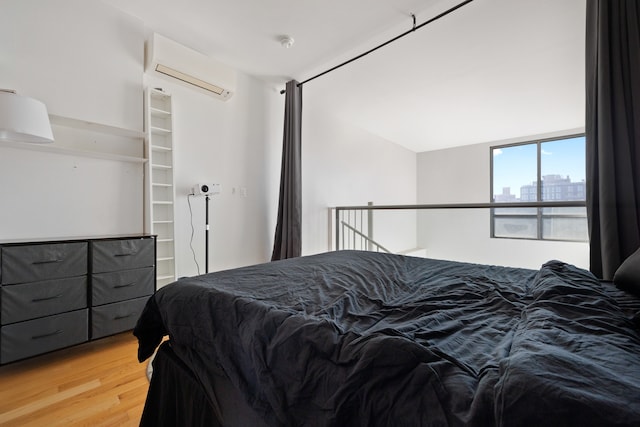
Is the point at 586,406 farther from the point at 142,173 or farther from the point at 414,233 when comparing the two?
the point at 414,233

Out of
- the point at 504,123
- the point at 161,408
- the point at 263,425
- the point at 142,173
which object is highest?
the point at 504,123

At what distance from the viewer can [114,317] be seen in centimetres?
204

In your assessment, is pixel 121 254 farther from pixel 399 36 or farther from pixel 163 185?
pixel 399 36

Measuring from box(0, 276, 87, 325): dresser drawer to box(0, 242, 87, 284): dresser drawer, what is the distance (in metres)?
0.04

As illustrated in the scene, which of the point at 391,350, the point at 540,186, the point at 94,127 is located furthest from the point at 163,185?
the point at 540,186

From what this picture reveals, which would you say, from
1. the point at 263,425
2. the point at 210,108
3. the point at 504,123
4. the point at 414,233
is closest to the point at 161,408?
the point at 263,425

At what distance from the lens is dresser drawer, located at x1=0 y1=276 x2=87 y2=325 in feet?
5.39

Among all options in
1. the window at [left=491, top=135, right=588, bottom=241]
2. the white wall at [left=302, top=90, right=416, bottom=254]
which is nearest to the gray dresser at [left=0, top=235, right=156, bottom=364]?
the white wall at [left=302, top=90, right=416, bottom=254]

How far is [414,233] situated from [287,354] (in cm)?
608

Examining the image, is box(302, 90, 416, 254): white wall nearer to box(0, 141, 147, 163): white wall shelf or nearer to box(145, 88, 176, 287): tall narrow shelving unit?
box(145, 88, 176, 287): tall narrow shelving unit

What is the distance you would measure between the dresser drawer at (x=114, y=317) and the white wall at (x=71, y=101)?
61 cm

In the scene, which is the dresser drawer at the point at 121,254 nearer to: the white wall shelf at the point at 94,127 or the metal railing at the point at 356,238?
the white wall shelf at the point at 94,127

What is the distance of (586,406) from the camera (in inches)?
15.1

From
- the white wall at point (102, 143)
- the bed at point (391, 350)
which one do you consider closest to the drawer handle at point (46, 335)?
the white wall at point (102, 143)
